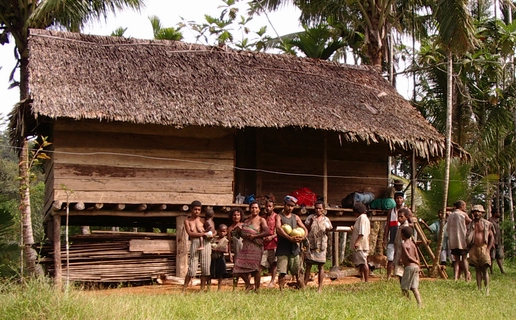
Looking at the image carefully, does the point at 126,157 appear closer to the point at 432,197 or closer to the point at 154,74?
the point at 154,74

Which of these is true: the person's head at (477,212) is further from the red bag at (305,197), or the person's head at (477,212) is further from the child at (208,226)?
→ the red bag at (305,197)

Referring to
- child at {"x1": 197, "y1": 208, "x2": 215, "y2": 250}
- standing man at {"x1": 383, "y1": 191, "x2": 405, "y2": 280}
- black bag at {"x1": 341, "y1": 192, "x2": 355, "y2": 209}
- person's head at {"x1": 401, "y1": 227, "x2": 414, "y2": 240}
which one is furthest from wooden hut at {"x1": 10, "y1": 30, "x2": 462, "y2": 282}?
person's head at {"x1": 401, "y1": 227, "x2": 414, "y2": 240}

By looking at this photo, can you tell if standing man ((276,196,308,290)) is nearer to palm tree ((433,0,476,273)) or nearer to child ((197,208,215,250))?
child ((197,208,215,250))

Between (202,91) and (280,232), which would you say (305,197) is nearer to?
(202,91)

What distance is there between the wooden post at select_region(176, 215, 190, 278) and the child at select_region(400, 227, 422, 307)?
5899 mm

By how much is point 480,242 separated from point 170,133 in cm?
604

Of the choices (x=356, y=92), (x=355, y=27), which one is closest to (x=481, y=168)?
(x=355, y=27)

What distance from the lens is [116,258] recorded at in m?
14.9

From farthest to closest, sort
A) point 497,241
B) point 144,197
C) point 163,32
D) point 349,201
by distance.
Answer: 1. point 163,32
2. point 497,241
3. point 349,201
4. point 144,197

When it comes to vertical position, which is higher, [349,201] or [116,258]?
[349,201]

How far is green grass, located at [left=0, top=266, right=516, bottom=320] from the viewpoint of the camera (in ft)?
26.9

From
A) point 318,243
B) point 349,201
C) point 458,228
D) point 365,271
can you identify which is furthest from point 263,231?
point 349,201

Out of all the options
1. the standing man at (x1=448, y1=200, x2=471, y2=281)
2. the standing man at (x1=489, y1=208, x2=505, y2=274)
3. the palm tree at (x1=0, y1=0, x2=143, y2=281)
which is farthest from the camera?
the palm tree at (x1=0, y1=0, x2=143, y2=281)

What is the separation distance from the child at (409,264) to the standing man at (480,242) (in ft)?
7.48
